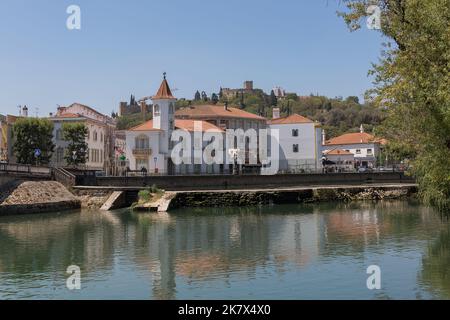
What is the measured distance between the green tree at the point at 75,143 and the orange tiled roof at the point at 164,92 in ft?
39.1

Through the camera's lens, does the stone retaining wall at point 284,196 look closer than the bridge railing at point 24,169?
No

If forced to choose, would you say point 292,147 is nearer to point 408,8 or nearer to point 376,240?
point 376,240

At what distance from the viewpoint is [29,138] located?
249ft

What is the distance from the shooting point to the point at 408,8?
22.4 metres

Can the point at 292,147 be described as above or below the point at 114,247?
above

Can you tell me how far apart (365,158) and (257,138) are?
3480 centimetres

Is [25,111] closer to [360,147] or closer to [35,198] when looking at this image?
[35,198]

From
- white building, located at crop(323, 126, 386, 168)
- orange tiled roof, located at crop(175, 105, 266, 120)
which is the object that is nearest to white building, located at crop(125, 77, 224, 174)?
orange tiled roof, located at crop(175, 105, 266, 120)

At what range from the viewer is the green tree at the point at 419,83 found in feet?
69.1

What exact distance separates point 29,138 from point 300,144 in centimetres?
4760

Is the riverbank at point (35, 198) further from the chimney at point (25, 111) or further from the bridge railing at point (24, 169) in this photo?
the chimney at point (25, 111)

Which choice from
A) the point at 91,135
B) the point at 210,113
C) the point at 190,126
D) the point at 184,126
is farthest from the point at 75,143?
the point at 210,113

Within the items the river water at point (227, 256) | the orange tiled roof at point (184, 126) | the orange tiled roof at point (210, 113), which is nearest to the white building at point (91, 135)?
the orange tiled roof at point (184, 126)
